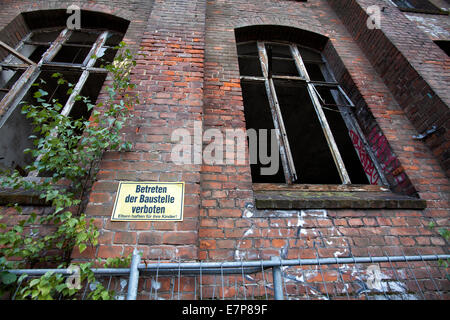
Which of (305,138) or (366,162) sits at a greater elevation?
(305,138)

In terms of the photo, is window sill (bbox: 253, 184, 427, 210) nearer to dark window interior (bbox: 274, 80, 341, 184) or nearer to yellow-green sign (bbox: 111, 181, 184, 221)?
yellow-green sign (bbox: 111, 181, 184, 221)

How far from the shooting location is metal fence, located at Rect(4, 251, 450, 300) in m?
1.38

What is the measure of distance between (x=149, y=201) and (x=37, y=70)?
3130mm

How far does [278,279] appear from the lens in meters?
1.36

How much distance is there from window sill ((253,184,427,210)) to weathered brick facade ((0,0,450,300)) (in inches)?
2.2

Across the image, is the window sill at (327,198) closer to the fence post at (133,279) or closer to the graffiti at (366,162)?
the graffiti at (366,162)

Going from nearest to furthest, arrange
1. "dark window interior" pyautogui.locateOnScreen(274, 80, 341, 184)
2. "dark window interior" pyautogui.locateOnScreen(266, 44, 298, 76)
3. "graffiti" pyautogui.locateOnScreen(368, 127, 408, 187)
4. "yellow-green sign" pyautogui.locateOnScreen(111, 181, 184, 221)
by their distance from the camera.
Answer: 1. "yellow-green sign" pyautogui.locateOnScreen(111, 181, 184, 221)
2. "graffiti" pyautogui.locateOnScreen(368, 127, 408, 187)
3. "dark window interior" pyautogui.locateOnScreen(266, 44, 298, 76)
4. "dark window interior" pyautogui.locateOnScreen(274, 80, 341, 184)

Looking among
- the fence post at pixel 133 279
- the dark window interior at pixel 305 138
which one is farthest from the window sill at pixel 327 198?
the dark window interior at pixel 305 138

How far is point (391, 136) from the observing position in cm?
287

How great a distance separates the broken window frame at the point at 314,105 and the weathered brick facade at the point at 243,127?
5.0 inches

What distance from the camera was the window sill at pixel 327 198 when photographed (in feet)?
6.97

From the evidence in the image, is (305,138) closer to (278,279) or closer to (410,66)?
(410,66)

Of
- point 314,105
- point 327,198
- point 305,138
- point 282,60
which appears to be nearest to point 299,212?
point 327,198

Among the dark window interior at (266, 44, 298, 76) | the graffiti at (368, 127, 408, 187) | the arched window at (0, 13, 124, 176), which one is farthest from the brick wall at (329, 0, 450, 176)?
the arched window at (0, 13, 124, 176)
